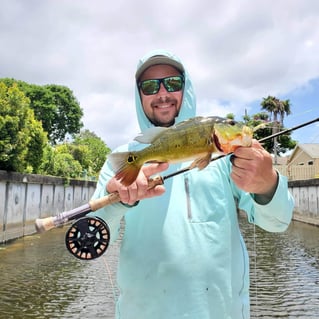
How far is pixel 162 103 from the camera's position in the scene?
2.53m

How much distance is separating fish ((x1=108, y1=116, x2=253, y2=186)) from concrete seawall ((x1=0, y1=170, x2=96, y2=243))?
560 inches

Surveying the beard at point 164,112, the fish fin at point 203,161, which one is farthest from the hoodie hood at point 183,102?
the fish fin at point 203,161

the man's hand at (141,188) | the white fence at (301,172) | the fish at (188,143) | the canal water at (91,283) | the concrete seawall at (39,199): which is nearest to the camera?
the fish at (188,143)

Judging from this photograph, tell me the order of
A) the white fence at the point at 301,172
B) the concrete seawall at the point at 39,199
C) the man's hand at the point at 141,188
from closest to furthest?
the man's hand at the point at 141,188 → the concrete seawall at the point at 39,199 → the white fence at the point at 301,172

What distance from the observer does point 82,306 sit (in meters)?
7.86

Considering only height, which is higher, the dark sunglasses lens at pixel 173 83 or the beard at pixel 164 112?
the dark sunglasses lens at pixel 173 83

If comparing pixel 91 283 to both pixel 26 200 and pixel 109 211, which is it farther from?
pixel 26 200

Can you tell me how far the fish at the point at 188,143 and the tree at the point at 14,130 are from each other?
47.5 ft

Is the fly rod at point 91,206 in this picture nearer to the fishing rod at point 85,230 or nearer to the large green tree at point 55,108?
the fishing rod at point 85,230

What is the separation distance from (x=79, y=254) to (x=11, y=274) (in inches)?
354

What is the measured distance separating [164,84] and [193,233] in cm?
100

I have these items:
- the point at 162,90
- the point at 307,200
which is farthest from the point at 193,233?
the point at 307,200

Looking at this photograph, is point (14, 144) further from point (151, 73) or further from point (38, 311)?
point (151, 73)

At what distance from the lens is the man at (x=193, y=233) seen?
6.48 ft
